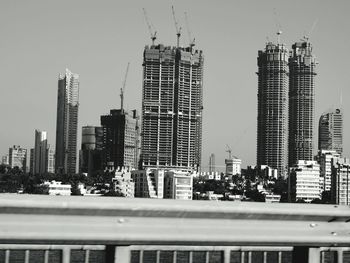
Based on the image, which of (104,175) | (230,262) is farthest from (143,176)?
(230,262)

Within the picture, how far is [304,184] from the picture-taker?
154 meters

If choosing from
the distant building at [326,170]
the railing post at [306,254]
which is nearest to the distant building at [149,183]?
the distant building at [326,170]

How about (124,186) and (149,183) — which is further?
(149,183)

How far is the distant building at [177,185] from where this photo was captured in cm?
14088

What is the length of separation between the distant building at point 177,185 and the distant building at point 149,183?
1037 mm

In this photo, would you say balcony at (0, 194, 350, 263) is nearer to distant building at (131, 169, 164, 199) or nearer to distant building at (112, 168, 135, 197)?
distant building at (112, 168, 135, 197)

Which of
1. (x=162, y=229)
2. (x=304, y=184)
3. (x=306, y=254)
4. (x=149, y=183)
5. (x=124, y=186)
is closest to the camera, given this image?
(x=162, y=229)

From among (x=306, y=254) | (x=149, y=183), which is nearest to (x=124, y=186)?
(x=149, y=183)

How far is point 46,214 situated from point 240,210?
1.19 meters

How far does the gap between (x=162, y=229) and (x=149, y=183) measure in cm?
14150

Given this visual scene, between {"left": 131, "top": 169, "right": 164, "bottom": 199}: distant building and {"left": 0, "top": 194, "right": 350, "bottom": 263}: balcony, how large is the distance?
136838 millimetres

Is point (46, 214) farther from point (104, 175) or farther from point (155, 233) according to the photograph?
point (104, 175)

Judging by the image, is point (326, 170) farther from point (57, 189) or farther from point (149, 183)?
point (57, 189)

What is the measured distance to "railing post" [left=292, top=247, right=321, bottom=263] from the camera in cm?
528
